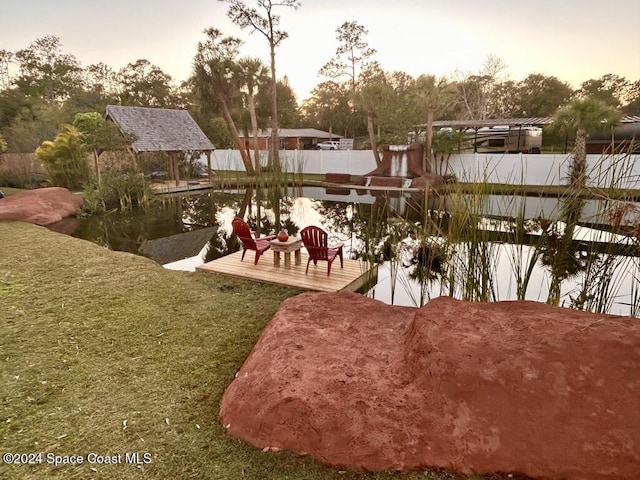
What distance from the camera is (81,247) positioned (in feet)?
21.1

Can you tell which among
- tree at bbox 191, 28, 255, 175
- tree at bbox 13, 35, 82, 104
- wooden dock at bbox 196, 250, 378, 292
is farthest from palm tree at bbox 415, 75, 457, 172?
tree at bbox 13, 35, 82, 104

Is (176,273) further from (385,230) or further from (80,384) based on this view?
(385,230)

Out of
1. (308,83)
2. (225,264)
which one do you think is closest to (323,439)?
(225,264)

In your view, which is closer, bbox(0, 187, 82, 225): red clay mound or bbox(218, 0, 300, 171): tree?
bbox(0, 187, 82, 225): red clay mound

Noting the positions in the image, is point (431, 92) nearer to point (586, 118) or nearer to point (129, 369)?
point (586, 118)

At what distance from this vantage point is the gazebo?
47.4 ft

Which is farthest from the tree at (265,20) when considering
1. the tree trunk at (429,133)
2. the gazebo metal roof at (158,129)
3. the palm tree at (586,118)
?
the palm tree at (586,118)

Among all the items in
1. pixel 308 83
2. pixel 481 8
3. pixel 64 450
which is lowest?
pixel 64 450

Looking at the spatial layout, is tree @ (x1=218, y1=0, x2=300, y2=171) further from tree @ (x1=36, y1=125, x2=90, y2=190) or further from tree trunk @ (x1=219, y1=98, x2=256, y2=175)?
tree @ (x1=36, y1=125, x2=90, y2=190)

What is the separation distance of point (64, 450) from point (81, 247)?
5249mm

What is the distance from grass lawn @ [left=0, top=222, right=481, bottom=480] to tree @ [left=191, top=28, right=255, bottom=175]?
14.1 meters

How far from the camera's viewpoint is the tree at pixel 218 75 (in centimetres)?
1766

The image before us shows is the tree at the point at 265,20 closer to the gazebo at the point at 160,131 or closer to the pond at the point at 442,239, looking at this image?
the gazebo at the point at 160,131

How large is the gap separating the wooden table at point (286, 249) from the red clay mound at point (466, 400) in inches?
101
